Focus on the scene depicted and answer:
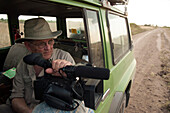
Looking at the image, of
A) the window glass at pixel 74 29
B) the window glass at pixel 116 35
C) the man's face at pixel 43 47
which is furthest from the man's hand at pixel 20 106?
the window glass at pixel 74 29

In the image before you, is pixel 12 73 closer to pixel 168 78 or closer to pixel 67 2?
pixel 67 2

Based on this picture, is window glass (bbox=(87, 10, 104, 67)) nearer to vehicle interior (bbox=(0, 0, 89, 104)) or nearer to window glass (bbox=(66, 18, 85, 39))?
vehicle interior (bbox=(0, 0, 89, 104))

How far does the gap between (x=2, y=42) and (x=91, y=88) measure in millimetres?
2566

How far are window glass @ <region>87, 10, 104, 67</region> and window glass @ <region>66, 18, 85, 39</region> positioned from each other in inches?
66.1

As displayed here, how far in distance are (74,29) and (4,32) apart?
5.08 ft

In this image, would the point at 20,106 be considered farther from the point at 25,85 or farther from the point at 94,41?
the point at 94,41

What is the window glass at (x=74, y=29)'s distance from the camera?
140 inches

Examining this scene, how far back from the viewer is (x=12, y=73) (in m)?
2.40

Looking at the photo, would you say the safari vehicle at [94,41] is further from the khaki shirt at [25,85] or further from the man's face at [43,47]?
the khaki shirt at [25,85]

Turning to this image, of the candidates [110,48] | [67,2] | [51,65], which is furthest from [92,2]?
[51,65]

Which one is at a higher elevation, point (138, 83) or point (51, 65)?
point (51, 65)

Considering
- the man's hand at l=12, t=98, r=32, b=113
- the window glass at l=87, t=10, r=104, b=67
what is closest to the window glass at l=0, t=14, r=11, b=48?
the man's hand at l=12, t=98, r=32, b=113

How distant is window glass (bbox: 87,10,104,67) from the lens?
160cm

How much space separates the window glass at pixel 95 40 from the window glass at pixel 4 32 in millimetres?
2035
